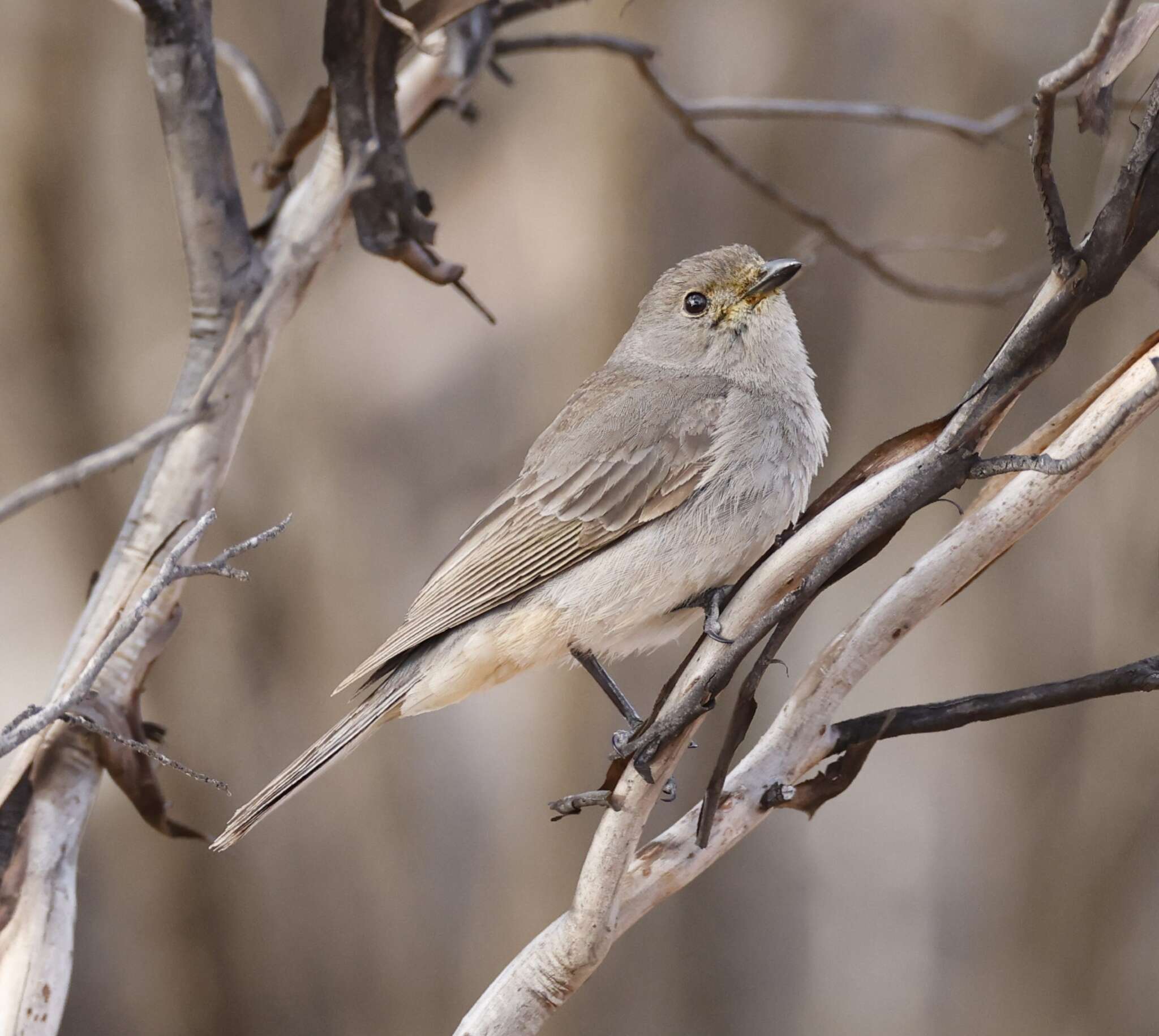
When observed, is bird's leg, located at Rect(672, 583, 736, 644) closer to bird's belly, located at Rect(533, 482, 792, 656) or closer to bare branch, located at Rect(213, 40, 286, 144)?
bird's belly, located at Rect(533, 482, 792, 656)

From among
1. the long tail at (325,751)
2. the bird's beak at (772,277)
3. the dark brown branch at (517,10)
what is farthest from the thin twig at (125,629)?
the dark brown branch at (517,10)

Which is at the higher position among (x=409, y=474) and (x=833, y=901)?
(x=409, y=474)

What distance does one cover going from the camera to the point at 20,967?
1812mm

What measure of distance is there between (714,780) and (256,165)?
163cm

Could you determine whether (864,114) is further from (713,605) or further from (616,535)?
(713,605)

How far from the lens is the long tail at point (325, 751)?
2008mm

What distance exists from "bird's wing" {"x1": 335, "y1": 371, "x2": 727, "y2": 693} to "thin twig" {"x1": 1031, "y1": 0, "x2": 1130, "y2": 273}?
109 centimetres

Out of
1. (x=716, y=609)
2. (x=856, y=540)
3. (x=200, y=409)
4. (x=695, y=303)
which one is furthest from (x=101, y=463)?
(x=695, y=303)

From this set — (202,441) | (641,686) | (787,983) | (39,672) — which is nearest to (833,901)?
(787,983)

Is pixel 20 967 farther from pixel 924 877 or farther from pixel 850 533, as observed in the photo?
pixel 924 877

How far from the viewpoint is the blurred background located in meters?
4.33

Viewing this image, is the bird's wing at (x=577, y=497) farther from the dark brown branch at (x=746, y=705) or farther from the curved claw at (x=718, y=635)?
the dark brown branch at (x=746, y=705)

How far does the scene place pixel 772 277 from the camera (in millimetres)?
2568

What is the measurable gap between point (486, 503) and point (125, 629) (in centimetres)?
304
